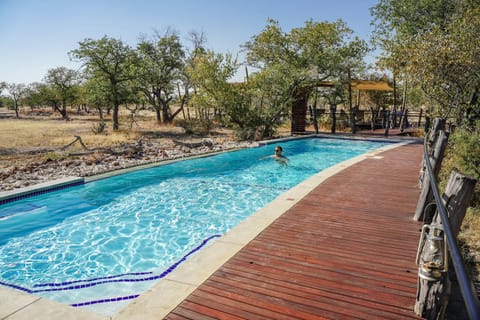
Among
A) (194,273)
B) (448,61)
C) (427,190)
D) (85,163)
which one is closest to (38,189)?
(85,163)

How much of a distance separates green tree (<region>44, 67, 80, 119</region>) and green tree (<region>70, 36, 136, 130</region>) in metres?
25.6

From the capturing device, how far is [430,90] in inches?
533

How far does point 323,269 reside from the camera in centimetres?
383

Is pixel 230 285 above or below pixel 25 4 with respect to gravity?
below

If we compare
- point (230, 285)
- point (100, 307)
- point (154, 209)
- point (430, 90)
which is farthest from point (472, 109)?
point (100, 307)

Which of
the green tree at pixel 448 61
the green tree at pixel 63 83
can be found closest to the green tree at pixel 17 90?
the green tree at pixel 63 83

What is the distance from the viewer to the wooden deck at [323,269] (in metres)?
3.08

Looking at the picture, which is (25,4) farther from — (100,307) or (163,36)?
(100,307)

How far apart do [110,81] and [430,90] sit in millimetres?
20638

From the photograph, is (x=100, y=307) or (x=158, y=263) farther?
(x=158, y=263)

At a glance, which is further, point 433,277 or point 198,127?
point 198,127

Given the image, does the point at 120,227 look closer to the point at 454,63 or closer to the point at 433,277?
the point at 433,277

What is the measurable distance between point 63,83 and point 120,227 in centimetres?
4752

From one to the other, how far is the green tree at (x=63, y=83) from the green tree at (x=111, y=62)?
2558 centimetres
